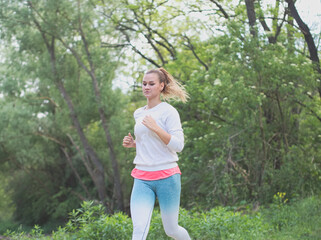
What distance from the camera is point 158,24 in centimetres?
1628

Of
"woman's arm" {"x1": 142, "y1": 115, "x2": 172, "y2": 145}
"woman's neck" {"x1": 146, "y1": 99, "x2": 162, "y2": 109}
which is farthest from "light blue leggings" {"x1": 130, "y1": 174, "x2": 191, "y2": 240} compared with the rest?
"woman's neck" {"x1": 146, "y1": 99, "x2": 162, "y2": 109}

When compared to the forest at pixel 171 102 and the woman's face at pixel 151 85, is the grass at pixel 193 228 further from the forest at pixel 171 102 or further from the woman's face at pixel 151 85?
the woman's face at pixel 151 85

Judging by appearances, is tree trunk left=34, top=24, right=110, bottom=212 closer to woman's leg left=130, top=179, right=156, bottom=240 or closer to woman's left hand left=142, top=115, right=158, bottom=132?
woman's leg left=130, top=179, right=156, bottom=240

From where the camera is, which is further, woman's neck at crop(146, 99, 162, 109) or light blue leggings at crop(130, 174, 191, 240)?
woman's neck at crop(146, 99, 162, 109)

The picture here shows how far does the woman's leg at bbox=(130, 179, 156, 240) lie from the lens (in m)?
3.31

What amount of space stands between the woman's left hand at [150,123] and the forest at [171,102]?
225cm

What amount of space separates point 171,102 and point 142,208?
8.57m

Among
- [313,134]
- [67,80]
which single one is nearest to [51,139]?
[67,80]

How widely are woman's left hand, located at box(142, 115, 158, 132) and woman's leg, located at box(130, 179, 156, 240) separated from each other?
49 cm

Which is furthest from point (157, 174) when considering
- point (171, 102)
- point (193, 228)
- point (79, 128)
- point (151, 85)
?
point (79, 128)

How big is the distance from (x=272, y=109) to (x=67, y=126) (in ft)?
40.8

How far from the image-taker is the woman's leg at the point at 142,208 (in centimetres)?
331

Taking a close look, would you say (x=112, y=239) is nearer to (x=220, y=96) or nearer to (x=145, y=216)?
(x=145, y=216)

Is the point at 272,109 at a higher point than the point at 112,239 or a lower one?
higher
